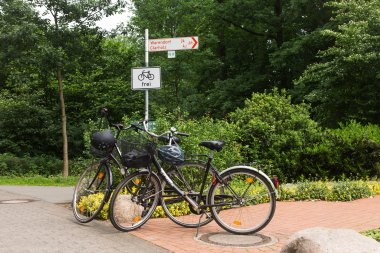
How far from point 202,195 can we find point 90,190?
5.36 ft

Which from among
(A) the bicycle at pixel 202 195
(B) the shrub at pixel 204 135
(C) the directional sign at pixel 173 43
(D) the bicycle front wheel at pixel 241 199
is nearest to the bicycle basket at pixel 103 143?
(A) the bicycle at pixel 202 195

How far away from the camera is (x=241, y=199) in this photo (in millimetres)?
5941

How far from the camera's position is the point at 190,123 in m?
9.12

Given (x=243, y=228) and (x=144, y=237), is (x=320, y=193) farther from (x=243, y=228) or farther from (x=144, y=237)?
(x=144, y=237)

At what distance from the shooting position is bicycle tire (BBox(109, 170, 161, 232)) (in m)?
6.07

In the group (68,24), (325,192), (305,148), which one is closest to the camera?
(325,192)

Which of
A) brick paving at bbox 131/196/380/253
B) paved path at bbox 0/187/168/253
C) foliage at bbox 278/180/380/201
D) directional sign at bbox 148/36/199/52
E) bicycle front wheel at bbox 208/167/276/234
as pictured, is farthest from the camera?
directional sign at bbox 148/36/199/52

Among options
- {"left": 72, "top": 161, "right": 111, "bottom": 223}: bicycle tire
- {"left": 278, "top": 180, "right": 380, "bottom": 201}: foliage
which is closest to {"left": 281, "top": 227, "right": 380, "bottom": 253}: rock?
{"left": 72, "top": 161, "right": 111, "bottom": 223}: bicycle tire

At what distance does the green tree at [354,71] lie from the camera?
14727 mm

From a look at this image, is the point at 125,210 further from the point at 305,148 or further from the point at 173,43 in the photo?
the point at 305,148

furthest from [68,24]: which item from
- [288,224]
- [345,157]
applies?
[288,224]

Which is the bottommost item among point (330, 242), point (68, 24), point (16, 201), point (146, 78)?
point (16, 201)

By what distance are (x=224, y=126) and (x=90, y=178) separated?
4.25m

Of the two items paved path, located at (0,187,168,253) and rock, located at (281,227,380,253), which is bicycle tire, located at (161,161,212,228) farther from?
rock, located at (281,227,380,253)
